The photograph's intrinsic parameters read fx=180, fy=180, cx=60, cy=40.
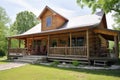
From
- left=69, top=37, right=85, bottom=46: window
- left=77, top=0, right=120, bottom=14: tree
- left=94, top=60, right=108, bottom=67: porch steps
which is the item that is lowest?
left=94, top=60, right=108, bottom=67: porch steps

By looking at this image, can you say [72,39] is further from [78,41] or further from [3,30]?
[3,30]

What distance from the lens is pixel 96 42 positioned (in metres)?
19.0

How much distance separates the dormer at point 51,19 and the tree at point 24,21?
38.6m

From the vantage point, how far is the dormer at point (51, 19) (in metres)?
23.1

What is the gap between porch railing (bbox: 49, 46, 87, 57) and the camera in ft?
53.0

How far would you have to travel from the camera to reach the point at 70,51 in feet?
56.6

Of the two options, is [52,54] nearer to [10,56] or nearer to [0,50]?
[10,56]

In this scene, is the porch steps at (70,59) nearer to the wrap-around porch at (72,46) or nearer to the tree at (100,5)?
the wrap-around porch at (72,46)

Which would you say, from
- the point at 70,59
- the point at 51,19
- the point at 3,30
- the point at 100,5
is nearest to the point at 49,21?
the point at 51,19

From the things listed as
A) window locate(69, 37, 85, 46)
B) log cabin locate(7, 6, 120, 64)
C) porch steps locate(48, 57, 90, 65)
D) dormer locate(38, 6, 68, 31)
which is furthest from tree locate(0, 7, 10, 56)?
window locate(69, 37, 85, 46)

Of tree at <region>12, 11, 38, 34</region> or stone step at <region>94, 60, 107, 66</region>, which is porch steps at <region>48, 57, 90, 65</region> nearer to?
stone step at <region>94, 60, 107, 66</region>

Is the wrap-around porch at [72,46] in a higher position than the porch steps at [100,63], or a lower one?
higher

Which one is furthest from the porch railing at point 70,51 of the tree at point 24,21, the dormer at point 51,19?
the tree at point 24,21

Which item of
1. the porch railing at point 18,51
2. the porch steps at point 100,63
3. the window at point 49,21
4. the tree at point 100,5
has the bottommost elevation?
the porch steps at point 100,63
